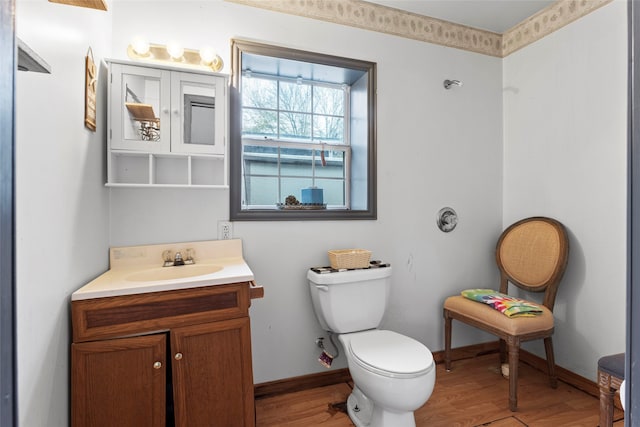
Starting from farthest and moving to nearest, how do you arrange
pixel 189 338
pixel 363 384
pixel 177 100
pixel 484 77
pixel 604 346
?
pixel 484 77 → pixel 604 346 → pixel 177 100 → pixel 363 384 → pixel 189 338

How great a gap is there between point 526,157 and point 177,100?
7.83ft

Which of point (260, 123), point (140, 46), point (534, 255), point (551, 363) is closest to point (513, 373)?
point (551, 363)

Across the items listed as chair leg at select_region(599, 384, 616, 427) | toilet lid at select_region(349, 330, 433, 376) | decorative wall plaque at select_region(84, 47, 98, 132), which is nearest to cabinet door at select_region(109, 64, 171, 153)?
decorative wall plaque at select_region(84, 47, 98, 132)

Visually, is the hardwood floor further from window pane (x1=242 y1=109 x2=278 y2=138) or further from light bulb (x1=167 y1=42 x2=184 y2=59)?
light bulb (x1=167 y1=42 x2=184 y2=59)

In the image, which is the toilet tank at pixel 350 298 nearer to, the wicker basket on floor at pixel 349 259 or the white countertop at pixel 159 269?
the wicker basket on floor at pixel 349 259

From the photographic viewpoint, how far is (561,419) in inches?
68.0

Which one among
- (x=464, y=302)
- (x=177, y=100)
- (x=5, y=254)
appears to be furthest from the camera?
(x=464, y=302)

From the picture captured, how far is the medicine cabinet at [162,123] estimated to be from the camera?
1597mm

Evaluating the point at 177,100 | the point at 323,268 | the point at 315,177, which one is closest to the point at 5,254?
the point at 177,100

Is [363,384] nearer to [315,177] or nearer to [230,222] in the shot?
[230,222]

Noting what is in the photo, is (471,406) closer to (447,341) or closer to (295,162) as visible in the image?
(447,341)

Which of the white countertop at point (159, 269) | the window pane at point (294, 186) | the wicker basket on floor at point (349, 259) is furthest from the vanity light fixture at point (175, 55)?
the wicker basket on floor at point (349, 259)

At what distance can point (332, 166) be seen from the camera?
2391 mm

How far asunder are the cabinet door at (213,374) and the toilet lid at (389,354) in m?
0.55
